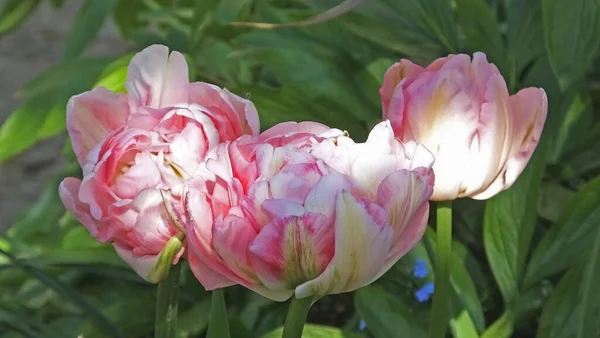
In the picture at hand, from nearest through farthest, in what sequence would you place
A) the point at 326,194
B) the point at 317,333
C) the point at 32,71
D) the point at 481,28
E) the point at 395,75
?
the point at 326,194 → the point at 395,75 → the point at 317,333 → the point at 481,28 → the point at 32,71

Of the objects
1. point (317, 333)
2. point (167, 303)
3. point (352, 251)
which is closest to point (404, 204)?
point (352, 251)

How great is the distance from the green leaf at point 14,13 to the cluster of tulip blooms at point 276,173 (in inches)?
23.9

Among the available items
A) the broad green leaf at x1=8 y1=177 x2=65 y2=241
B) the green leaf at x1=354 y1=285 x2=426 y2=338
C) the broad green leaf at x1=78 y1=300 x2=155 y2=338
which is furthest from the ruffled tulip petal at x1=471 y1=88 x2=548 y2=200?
the broad green leaf at x1=8 y1=177 x2=65 y2=241

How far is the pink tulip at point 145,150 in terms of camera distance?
0.32 meters

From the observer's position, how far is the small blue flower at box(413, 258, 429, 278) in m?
0.62

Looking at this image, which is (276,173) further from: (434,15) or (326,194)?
(434,15)

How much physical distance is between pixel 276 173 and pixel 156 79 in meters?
0.09

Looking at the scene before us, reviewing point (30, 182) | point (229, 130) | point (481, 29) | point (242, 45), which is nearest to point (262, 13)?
point (242, 45)

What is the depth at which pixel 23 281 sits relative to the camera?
2.73 feet

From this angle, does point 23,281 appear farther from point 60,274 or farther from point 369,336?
point 369,336

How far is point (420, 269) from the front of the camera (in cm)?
62

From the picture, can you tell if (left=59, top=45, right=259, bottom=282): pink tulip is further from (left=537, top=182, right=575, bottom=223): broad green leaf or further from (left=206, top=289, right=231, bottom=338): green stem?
(left=537, top=182, right=575, bottom=223): broad green leaf

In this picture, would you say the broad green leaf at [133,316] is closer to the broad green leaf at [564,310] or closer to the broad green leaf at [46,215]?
the broad green leaf at [46,215]

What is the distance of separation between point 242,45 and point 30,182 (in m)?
1.28
